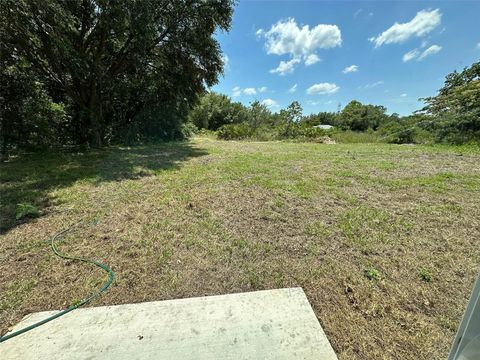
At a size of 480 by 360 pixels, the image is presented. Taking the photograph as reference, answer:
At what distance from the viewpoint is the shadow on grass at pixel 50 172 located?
11.5ft

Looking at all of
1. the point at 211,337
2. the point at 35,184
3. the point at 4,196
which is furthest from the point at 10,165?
the point at 211,337

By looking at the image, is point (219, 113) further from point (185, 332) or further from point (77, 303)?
point (185, 332)

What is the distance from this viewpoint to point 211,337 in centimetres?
143

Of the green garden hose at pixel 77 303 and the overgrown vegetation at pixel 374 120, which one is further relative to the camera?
the overgrown vegetation at pixel 374 120

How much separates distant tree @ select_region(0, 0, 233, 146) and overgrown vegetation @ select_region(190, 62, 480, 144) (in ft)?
17.3

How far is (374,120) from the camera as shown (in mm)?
29719

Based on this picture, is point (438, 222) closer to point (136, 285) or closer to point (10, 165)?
point (136, 285)

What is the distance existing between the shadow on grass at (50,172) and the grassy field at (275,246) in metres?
0.05

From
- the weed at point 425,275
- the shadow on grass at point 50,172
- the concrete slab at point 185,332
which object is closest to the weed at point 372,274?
the weed at point 425,275

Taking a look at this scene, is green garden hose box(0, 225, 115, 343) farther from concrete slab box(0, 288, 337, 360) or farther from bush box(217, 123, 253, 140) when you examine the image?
bush box(217, 123, 253, 140)

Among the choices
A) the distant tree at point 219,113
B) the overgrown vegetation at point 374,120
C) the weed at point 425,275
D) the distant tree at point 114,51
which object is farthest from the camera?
the distant tree at point 219,113

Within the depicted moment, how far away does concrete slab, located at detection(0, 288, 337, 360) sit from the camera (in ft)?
4.38

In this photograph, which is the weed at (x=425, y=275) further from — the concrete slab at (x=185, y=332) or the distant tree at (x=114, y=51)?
the distant tree at (x=114, y=51)

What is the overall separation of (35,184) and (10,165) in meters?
2.33
